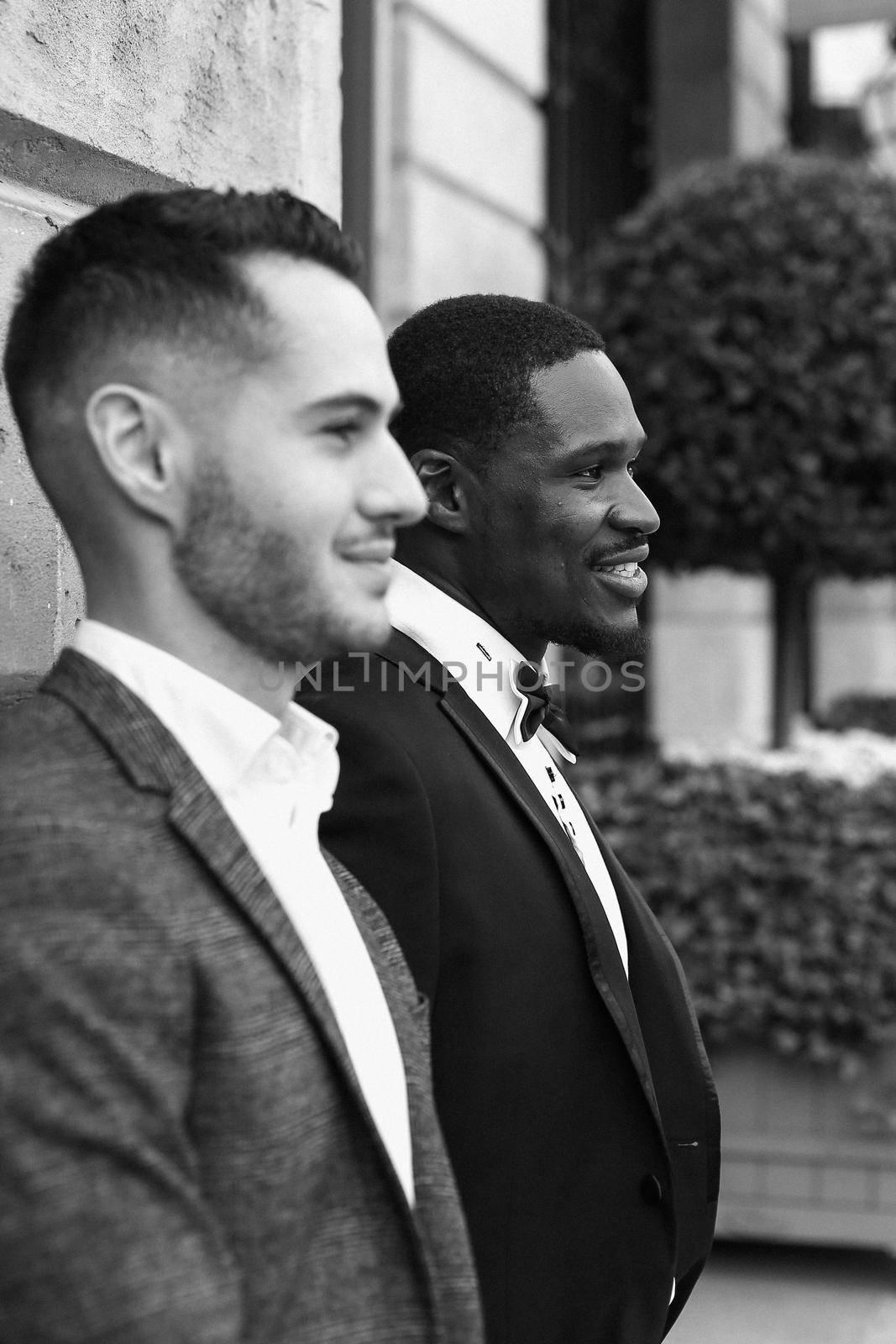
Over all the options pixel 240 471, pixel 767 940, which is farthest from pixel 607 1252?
pixel 767 940

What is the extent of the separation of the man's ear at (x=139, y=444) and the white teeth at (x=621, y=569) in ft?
3.11

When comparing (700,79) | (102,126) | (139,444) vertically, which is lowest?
(139,444)

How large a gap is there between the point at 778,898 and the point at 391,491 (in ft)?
11.9

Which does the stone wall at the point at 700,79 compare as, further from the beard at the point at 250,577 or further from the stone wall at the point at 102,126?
the beard at the point at 250,577

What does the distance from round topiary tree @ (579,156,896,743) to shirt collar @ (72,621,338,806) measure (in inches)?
165

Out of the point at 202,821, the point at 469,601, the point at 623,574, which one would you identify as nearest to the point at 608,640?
the point at 623,574

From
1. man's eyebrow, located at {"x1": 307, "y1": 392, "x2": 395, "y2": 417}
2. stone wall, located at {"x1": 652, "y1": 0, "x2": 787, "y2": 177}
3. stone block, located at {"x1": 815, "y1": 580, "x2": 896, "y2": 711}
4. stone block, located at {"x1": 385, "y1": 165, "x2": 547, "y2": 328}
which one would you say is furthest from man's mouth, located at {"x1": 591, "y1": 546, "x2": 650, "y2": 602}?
stone block, located at {"x1": 815, "y1": 580, "x2": 896, "y2": 711}

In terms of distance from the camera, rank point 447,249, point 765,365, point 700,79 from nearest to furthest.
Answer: point 765,365, point 447,249, point 700,79

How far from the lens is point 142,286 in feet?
4.19

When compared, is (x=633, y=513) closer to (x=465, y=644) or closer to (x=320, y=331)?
(x=465, y=644)

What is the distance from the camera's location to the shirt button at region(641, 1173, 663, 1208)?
1958mm

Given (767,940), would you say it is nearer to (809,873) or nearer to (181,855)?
(809,873)

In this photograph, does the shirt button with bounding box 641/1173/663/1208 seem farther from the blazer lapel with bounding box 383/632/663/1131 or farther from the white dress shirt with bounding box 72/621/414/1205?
the white dress shirt with bounding box 72/621/414/1205

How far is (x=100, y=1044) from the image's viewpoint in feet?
3.36
